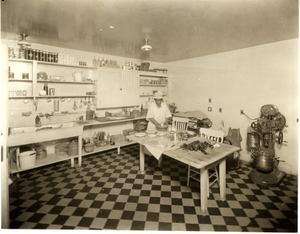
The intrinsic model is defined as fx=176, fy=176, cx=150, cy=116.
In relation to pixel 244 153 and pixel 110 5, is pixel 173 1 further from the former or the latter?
pixel 244 153

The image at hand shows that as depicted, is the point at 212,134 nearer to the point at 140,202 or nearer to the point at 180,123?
the point at 180,123

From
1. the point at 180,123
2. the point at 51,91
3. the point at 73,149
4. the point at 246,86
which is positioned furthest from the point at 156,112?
the point at 51,91

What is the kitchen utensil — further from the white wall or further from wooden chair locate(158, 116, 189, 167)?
the white wall

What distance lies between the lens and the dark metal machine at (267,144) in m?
3.48

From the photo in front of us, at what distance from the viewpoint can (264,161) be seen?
11.4 feet

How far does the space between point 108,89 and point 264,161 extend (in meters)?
4.32

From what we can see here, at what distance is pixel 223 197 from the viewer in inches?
117

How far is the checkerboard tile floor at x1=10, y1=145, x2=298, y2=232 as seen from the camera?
239 centimetres

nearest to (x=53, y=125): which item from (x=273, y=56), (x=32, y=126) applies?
(x=32, y=126)

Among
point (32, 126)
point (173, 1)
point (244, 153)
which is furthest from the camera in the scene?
point (244, 153)

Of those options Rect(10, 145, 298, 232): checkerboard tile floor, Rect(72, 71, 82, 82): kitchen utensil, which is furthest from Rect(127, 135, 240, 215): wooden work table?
Rect(72, 71, 82, 82): kitchen utensil

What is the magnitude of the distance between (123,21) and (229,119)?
385 cm

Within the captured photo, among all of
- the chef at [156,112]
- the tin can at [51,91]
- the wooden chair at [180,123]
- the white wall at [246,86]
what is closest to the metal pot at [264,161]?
the white wall at [246,86]

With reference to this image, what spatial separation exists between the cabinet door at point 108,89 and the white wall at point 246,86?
2347 millimetres
